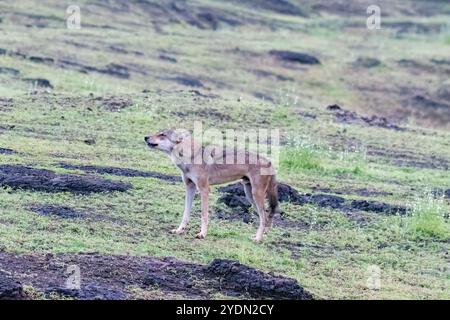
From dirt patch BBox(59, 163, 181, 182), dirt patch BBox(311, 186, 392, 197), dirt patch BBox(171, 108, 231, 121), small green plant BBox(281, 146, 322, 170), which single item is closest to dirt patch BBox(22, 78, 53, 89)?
dirt patch BBox(171, 108, 231, 121)

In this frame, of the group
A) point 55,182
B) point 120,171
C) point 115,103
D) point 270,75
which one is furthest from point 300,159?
point 270,75

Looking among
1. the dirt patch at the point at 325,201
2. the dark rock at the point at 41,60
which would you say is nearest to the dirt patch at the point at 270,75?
the dark rock at the point at 41,60

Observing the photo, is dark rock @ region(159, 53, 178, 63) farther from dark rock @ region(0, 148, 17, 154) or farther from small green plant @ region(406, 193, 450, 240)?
small green plant @ region(406, 193, 450, 240)

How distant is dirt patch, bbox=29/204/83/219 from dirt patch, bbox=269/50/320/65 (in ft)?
75.5

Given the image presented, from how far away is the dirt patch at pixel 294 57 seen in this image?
3519 cm

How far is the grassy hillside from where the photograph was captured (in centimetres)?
1171

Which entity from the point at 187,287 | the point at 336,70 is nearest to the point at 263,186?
the point at 187,287

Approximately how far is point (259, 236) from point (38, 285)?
3.51 m

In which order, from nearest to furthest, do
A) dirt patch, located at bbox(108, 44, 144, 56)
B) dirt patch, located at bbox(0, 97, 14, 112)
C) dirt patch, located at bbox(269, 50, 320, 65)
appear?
dirt patch, located at bbox(0, 97, 14, 112) < dirt patch, located at bbox(108, 44, 144, 56) < dirt patch, located at bbox(269, 50, 320, 65)

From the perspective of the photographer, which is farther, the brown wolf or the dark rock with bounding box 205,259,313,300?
the brown wolf

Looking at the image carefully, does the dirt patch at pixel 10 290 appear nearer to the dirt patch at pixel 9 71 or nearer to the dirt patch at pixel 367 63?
the dirt patch at pixel 9 71

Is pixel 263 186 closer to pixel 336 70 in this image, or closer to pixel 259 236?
pixel 259 236

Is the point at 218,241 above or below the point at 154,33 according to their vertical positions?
below

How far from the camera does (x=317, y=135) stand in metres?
21.5
